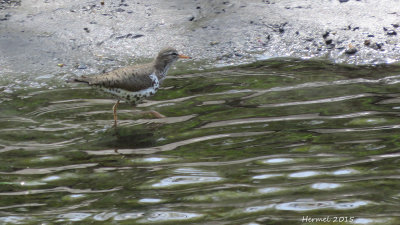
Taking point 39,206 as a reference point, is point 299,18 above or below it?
above

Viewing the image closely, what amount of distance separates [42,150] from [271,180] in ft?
8.80

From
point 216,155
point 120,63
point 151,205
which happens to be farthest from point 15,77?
point 151,205

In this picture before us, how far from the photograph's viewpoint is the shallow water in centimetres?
521

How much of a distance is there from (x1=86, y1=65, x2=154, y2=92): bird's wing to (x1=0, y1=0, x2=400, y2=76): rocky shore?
59.5 inches

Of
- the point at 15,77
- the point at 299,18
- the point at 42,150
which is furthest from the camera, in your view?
the point at 299,18

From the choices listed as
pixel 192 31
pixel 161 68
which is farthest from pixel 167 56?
pixel 192 31

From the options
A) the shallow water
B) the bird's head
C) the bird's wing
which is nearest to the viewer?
the shallow water

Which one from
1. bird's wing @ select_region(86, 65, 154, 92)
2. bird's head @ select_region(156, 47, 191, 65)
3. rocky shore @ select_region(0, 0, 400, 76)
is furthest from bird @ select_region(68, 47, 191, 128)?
rocky shore @ select_region(0, 0, 400, 76)

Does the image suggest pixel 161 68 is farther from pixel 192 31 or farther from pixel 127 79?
pixel 192 31

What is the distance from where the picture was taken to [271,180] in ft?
18.6

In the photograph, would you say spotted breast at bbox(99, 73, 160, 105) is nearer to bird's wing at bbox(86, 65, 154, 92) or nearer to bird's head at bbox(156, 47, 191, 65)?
bird's wing at bbox(86, 65, 154, 92)

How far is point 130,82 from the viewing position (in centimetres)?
847

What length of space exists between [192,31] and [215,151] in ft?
15.7

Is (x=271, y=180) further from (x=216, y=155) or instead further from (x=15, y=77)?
(x=15, y=77)
